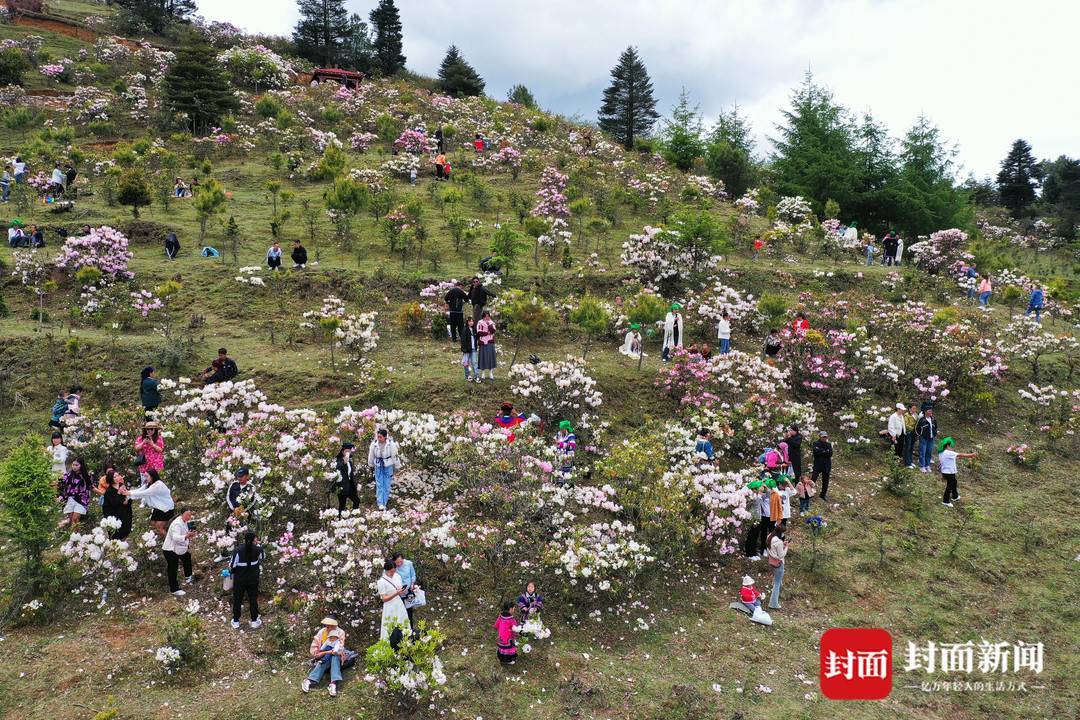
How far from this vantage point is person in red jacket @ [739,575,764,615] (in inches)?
406

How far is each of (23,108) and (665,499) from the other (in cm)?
3641

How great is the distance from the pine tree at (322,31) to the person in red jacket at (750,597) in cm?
5111

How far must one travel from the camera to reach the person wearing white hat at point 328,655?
804 cm

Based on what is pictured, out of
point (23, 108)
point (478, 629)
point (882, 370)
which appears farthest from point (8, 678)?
point (23, 108)

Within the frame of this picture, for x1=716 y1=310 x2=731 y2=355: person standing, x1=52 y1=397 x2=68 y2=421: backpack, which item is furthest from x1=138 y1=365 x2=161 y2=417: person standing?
x1=716 y1=310 x2=731 y2=355: person standing

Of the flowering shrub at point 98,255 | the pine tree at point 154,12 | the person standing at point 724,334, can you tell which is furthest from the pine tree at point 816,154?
the pine tree at point 154,12

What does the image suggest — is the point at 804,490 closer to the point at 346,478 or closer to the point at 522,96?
the point at 346,478

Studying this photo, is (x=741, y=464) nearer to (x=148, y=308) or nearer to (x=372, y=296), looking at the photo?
(x=372, y=296)

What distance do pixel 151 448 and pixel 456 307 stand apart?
292 inches

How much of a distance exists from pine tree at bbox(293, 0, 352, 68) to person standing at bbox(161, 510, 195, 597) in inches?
1919

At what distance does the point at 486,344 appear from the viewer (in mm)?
15211

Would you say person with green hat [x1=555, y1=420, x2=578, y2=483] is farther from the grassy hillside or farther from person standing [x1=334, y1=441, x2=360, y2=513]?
person standing [x1=334, y1=441, x2=360, y2=513]

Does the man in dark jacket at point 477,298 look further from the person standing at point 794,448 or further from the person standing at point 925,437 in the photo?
the person standing at point 925,437

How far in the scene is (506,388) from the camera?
15344 millimetres
